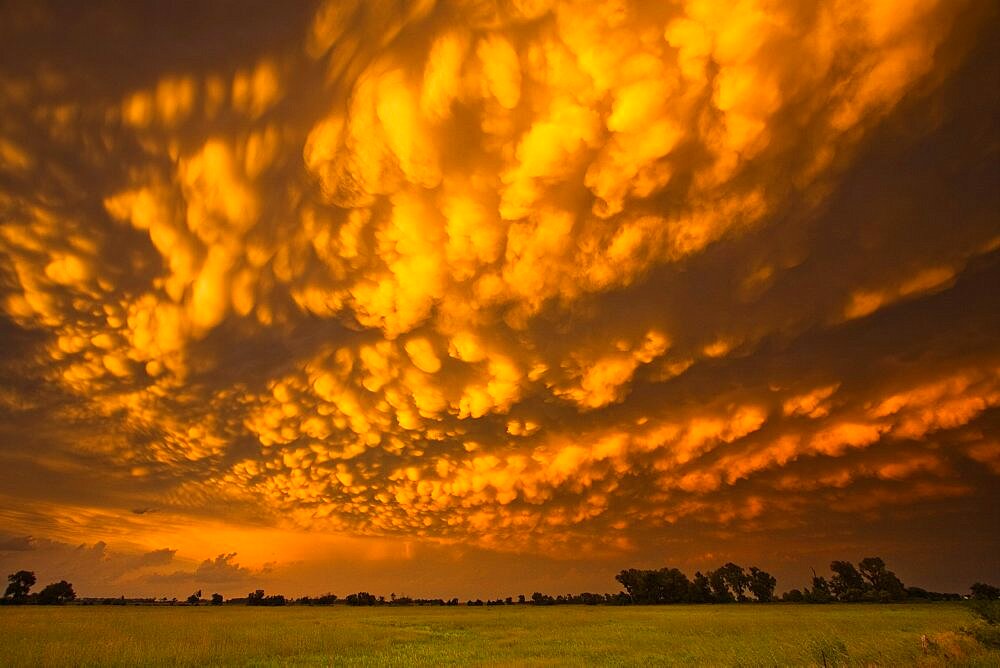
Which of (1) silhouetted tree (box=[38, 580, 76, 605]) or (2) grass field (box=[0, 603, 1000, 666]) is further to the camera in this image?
(1) silhouetted tree (box=[38, 580, 76, 605])

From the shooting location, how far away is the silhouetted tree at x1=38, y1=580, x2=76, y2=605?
132m

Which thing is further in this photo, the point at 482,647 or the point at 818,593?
the point at 818,593

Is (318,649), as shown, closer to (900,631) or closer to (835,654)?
(835,654)

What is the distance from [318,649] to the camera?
1172 inches

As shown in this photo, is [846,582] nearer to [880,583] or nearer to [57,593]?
[880,583]

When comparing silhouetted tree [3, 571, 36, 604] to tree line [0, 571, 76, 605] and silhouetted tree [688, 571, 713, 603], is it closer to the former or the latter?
tree line [0, 571, 76, 605]

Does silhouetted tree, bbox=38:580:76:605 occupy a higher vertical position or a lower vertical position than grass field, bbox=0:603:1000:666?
higher

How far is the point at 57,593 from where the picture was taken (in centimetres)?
13362

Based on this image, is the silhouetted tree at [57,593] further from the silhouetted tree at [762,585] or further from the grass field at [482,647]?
the silhouetted tree at [762,585]

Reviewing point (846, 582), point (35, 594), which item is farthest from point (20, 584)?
point (846, 582)

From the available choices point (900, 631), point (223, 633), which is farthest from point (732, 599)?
point (223, 633)

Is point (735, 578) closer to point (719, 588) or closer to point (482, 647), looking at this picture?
point (719, 588)

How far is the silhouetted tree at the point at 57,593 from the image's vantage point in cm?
13225

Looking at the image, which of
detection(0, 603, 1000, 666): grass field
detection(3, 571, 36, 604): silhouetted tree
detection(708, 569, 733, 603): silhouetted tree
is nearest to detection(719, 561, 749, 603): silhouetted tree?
detection(708, 569, 733, 603): silhouetted tree
